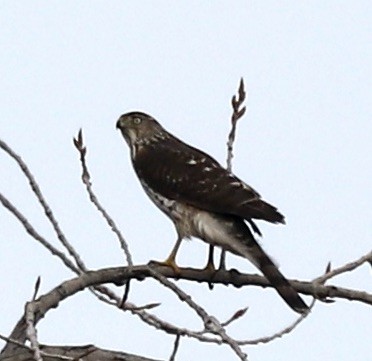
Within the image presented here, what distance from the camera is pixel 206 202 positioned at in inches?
254

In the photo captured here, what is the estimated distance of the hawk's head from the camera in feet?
25.6

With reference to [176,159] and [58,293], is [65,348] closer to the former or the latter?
[58,293]

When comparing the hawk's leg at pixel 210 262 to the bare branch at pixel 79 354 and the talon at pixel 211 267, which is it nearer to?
the talon at pixel 211 267

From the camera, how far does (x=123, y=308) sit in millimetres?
4660

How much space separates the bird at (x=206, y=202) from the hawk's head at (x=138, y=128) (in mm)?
171

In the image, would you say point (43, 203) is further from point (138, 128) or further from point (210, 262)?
point (138, 128)

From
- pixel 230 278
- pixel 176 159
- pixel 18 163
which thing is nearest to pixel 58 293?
pixel 18 163

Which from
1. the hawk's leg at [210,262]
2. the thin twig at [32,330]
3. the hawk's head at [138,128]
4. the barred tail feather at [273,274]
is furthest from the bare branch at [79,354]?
the hawk's head at [138,128]

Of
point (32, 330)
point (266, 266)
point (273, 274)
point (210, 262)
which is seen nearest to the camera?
point (32, 330)

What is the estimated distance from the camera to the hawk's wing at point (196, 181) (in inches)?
241

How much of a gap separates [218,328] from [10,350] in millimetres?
845

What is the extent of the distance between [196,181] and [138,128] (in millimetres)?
1392

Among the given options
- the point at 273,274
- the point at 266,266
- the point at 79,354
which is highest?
the point at 266,266

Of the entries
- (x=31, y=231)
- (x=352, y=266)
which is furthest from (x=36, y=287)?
(x=352, y=266)
